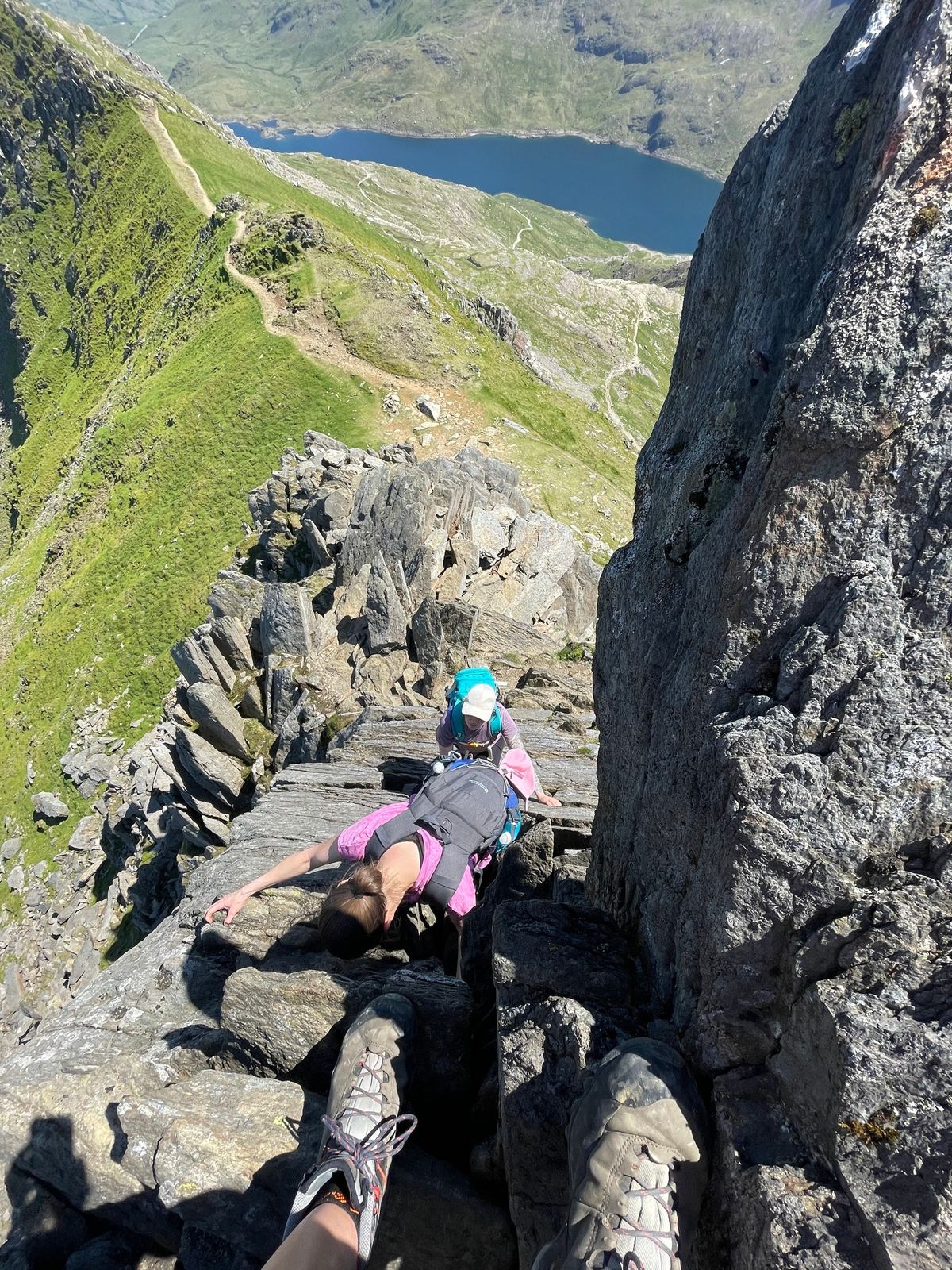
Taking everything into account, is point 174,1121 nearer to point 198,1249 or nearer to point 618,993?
point 198,1249

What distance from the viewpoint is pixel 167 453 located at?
44.6m

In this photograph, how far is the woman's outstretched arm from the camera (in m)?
9.08

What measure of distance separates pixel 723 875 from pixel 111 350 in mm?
84211

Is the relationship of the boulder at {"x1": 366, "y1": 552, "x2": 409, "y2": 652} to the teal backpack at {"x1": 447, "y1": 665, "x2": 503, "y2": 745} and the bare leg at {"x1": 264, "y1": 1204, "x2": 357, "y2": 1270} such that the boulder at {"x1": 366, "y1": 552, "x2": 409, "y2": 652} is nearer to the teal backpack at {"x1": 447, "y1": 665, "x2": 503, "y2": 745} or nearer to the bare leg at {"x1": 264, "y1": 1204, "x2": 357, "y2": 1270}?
the teal backpack at {"x1": 447, "y1": 665, "x2": 503, "y2": 745}

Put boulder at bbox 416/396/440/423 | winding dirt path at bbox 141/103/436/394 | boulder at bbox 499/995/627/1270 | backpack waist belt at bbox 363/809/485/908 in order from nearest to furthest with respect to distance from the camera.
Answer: boulder at bbox 499/995/627/1270, backpack waist belt at bbox 363/809/485/908, boulder at bbox 416/396/440/423, winding dirt path at bbox 141/103/436/394

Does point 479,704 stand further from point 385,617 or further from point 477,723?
point 385,617

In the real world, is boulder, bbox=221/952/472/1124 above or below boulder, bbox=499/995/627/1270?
below

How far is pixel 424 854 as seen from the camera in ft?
Answer: 27.3

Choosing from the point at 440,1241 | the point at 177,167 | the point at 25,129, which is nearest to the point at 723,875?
A: the point at 440,1241

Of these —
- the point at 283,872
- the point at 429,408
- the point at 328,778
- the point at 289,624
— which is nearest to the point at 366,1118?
the point at 283,872

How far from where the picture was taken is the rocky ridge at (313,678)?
18.1 meters

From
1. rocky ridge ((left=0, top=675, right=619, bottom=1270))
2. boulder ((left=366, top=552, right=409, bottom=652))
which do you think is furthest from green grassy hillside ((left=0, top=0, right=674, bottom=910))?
rocky ridge ((left=0, top=675, right=619, bottom=1270))

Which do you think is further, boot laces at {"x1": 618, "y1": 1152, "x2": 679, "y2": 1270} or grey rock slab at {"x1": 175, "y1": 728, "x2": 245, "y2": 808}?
grey rock slab at {"x1": 175, "y1": 728, "x2": 245, "y2": 808}

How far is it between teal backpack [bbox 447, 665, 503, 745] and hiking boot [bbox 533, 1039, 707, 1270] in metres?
6.14
